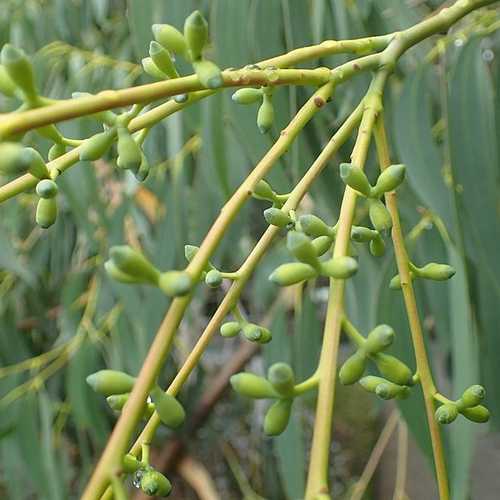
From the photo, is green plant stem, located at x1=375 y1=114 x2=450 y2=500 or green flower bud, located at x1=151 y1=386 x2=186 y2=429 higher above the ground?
green flower bud, located at x1=151 y1=386 x2=186 y2=429

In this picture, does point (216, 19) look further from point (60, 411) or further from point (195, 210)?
point (60, 411)

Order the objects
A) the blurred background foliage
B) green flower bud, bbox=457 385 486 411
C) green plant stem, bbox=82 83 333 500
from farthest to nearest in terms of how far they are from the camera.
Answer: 1. the blurred background foliage
2. green flower bud, bbox=457 385 486 411
3. green plant stem, bbox=82 83 333 500

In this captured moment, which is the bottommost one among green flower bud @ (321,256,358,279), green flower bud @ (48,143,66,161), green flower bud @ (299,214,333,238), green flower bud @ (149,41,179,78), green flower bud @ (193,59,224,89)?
green flower bud @ (321,256,358,279)

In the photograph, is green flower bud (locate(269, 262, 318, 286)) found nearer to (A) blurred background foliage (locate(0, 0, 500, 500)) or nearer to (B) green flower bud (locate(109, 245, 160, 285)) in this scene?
(B) green flower bud (locate(109, 245, 160, 285))

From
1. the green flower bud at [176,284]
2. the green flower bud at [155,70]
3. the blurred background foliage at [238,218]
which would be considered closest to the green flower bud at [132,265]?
the green flower bud at [176,284]

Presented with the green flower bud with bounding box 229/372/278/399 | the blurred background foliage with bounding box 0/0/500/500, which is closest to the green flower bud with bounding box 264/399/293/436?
the green flower bud with bounding box 229/372/278/399

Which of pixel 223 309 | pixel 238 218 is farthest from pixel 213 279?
pixel 238 218
